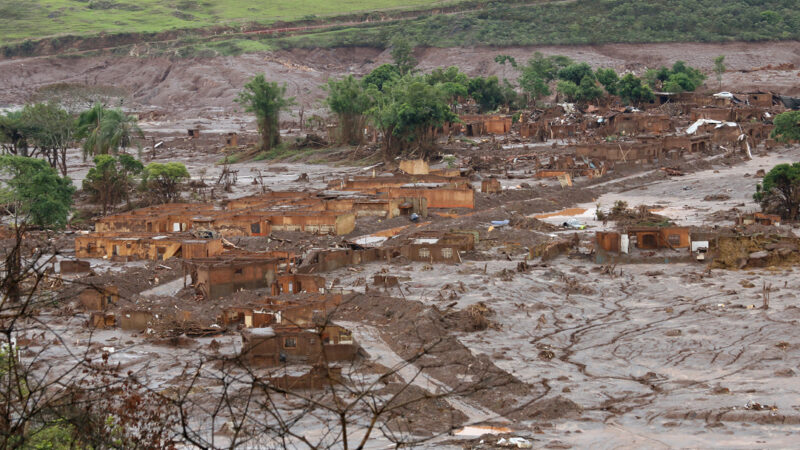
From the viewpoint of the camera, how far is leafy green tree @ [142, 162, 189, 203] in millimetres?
49094

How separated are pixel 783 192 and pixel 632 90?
40937 millimetres

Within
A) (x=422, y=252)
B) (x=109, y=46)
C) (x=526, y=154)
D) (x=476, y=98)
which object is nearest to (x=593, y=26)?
(x=476, y=98)

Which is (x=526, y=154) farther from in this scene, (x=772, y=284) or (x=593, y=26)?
(x=593, y=26)

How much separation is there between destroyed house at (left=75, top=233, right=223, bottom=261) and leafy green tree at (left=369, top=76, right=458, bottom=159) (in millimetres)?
26904

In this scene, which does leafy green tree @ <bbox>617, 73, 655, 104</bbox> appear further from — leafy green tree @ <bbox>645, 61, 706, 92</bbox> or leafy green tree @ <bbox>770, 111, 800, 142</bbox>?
leafy green tree @ <bbox>770, 111, 800, 142</bbox>

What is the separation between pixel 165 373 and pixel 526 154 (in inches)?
1654

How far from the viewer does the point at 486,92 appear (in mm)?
81625

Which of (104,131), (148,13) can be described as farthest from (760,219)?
(148,13)

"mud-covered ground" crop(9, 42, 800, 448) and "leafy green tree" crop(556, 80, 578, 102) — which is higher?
"leafy green tree" crop(556, 80, 578, 102)

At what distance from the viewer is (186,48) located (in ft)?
367

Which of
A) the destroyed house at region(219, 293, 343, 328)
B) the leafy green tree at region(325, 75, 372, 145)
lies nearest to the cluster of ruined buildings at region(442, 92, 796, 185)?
the leafy green tree at region(325, 75, 372, 145)

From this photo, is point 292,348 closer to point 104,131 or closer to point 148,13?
point 104,131

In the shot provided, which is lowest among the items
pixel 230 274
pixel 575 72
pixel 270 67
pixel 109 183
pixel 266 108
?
pixel 109 183

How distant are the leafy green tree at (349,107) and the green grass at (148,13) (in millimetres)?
56448
